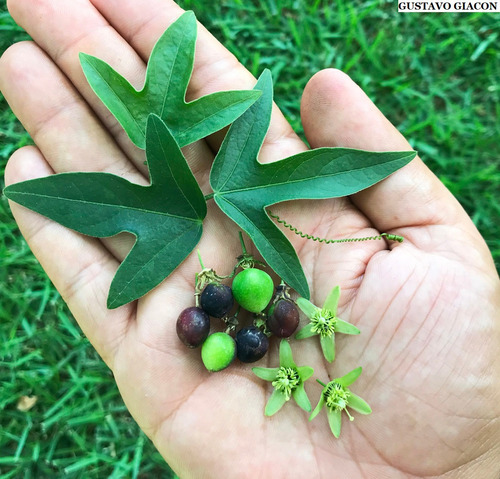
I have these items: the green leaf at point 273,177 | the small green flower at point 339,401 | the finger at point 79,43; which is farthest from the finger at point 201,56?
the small green flower at point 339,401

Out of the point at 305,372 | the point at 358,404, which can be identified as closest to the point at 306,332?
the point at 305,372

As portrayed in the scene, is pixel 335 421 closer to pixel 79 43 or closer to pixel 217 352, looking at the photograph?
pixel 217 352

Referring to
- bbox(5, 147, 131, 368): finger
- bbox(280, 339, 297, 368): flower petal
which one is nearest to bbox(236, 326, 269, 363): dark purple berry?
bbox(280, 339, 297, 368): flower petal

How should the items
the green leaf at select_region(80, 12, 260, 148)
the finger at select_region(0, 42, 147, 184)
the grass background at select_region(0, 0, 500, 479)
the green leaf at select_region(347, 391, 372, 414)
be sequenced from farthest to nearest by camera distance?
the grass background at select_region(0, 0, 500, 479)
the finger at select_region(0, 42, 147, 184)
the green leaf at select_region(80, 12, 260, 148)
the green leaf at select_region(347, 391, 372, 414)

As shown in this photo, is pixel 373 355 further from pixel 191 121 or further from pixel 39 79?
pixel 39 79

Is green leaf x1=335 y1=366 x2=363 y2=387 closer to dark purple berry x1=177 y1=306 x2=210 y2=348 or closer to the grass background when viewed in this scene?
dark purple berry x1=177 y1=306 x2=210 y2=348
